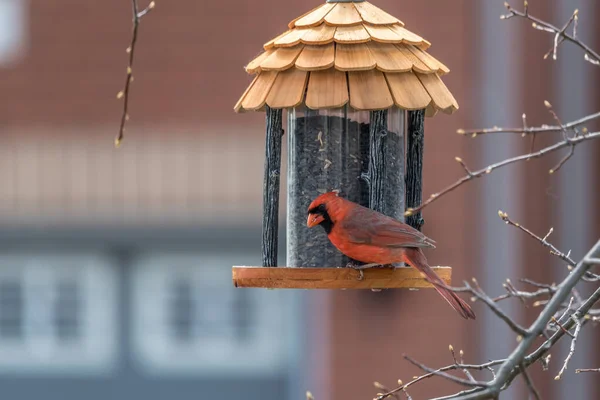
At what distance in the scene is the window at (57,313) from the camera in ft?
44.7

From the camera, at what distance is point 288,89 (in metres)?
3.95

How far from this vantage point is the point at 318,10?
162 inches

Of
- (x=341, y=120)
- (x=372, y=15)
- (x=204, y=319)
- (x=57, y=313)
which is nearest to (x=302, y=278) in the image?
(x=341, y=120)

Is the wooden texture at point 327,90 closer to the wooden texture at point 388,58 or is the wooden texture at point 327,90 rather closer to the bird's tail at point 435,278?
the wooden texture at point 388,58

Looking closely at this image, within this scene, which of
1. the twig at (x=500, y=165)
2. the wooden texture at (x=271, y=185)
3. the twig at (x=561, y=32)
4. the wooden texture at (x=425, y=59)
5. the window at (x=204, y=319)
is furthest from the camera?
the window at (x=204, y=319)

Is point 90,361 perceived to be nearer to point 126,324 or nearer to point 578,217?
point 126,324

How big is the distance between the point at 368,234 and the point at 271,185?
0.48m

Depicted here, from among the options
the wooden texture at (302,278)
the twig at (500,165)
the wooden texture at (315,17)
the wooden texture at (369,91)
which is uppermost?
the wooden texture at (315,17)

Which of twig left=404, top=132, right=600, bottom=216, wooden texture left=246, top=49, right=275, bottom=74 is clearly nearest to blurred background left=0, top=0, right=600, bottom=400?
wooden texture left=246, top=49, right=275, bottom=74

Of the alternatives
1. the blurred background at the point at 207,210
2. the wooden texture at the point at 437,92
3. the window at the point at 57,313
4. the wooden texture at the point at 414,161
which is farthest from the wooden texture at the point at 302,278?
the window at the point at 57,313

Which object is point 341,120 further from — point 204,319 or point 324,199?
point 204,319

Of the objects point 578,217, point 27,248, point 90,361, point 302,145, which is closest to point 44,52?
point 27,248

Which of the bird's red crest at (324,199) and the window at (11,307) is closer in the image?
the bird's red crest at (324,199)

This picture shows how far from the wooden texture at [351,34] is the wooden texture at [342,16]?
2cm
